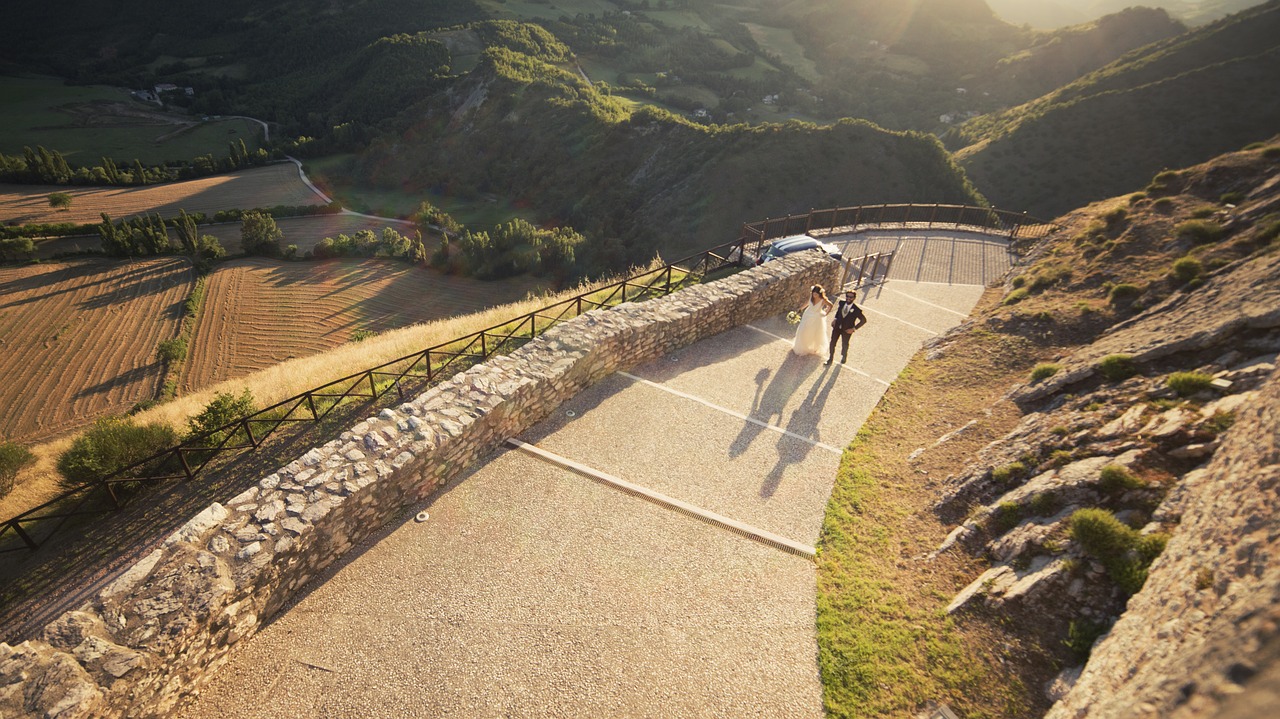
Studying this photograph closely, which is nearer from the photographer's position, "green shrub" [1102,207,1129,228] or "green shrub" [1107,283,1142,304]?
"green shrub" [1107,283,1142,304]

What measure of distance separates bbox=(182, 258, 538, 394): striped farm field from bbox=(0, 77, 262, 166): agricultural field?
52619 mm

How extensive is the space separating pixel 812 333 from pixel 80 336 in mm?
41132

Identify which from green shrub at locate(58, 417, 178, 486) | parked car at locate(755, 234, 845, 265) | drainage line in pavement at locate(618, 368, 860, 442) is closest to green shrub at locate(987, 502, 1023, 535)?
drainage line in pavement at locate(618, 368, 860, 442)

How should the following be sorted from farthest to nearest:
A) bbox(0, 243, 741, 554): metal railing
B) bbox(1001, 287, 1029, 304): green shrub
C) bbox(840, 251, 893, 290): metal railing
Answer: bbox(840, 251, 893, 290): metal railing, bbox(1001, 287, 1029, 304): green shrub, bbox(0, 243, 741, 554): metal railing

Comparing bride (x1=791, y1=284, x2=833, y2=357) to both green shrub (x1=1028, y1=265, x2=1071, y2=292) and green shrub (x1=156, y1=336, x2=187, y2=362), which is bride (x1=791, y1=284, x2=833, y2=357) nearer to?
green shrub (x1=1028, y1=265, x2=1071, y2=292)

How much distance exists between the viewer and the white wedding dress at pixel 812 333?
12.0 metres

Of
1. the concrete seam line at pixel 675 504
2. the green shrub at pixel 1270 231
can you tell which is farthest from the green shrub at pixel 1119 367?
the concrete seam line at pixel 675 504

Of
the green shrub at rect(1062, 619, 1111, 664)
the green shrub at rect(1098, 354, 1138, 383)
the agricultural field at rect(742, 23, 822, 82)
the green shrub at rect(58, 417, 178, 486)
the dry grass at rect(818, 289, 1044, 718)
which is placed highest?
the agricultural field at rect(742, 23, 822, 82)

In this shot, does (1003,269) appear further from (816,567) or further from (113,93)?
(113,93)

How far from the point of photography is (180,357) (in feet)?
91.5

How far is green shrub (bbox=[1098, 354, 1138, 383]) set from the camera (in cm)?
812

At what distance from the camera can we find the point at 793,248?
17375 millimetres

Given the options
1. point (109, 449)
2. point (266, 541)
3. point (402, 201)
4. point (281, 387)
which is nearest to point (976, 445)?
point (266, 541)

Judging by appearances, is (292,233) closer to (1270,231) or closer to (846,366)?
(846,366)
